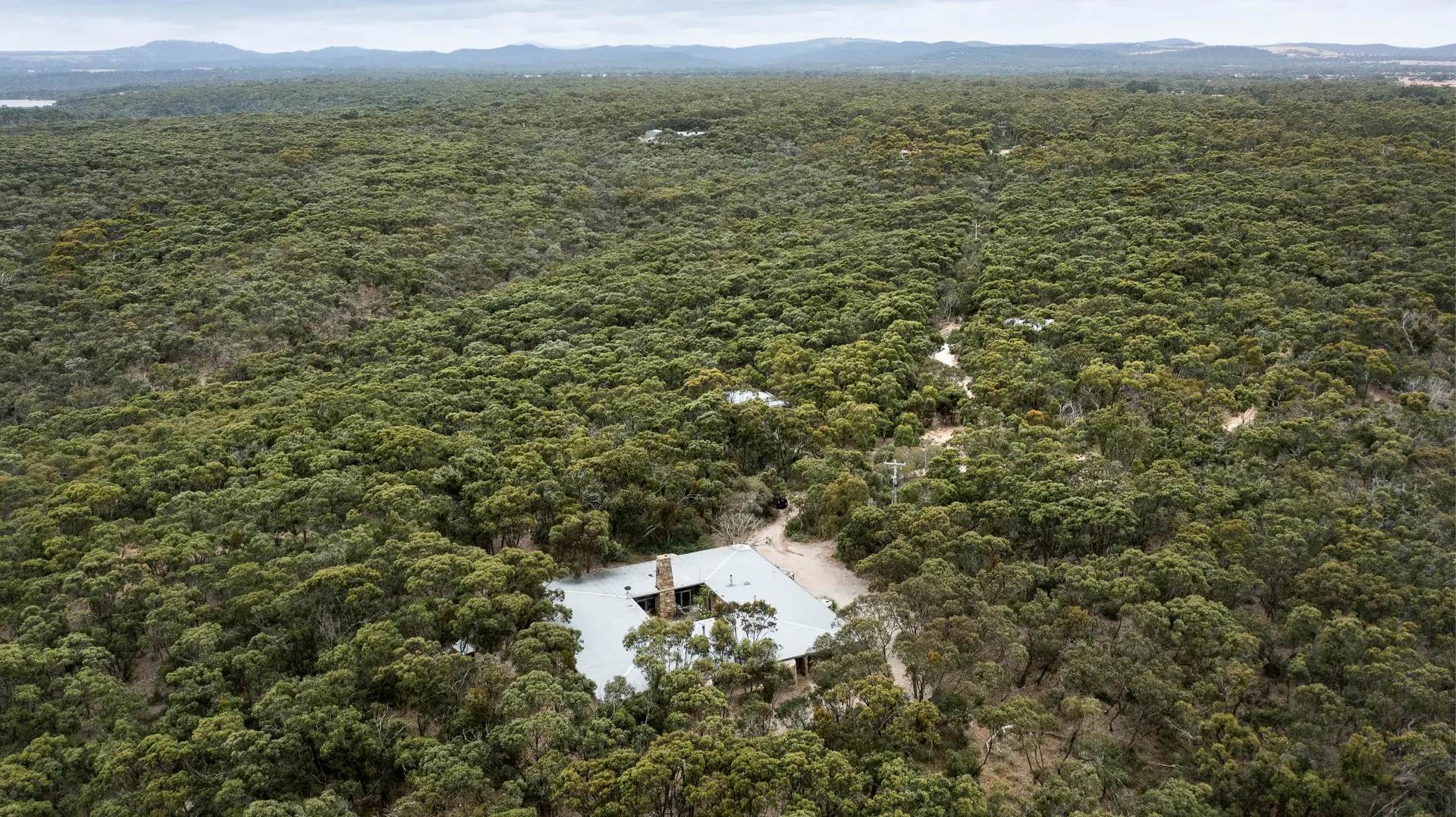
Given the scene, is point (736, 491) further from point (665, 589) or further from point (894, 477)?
point (665, 589)

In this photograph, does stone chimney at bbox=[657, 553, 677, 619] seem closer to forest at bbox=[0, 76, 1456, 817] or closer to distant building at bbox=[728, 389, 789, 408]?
forest at bbox=[0, 76, 1456, 817]

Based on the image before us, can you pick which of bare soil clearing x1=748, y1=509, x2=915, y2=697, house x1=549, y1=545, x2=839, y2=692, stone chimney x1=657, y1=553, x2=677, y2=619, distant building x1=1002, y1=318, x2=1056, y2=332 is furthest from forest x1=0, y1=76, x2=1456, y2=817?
stone chimney x1=657, y1=553, x2=677, y2=619

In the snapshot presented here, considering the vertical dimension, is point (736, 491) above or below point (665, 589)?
above

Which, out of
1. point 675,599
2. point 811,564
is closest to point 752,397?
point 811,564

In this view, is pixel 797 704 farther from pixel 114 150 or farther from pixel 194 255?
pixel 114 150

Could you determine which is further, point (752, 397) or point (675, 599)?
point (752, 397)

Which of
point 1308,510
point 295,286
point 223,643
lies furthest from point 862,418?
point 295,286
